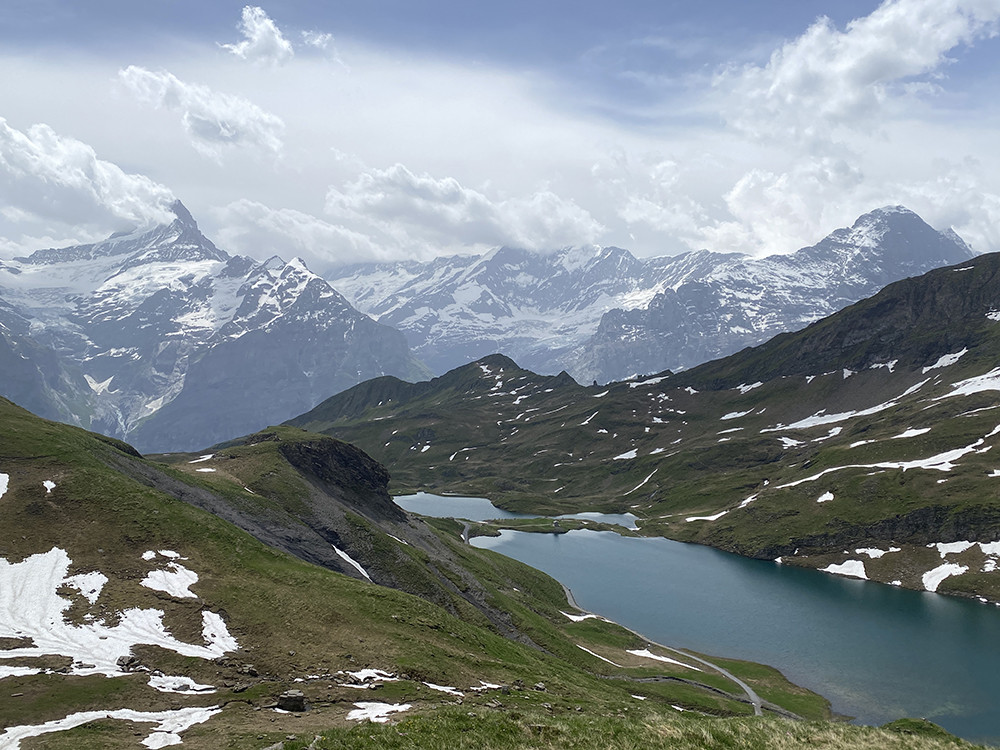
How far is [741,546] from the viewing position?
651 ft

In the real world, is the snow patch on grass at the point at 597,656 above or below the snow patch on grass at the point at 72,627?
below

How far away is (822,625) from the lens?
415 ft

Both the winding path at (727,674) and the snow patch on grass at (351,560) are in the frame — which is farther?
the snow patch on grass at (351,560)

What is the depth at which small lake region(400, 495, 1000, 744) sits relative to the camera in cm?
9256

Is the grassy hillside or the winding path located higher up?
the grassy hillside

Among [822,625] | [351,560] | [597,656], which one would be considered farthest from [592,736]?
[822,625]

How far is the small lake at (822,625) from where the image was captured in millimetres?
92562

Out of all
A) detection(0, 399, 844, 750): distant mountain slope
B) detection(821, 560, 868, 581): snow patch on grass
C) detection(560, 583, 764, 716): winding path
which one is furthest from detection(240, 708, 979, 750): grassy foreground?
detection(821, 560, 868, 581): snow patch on grass

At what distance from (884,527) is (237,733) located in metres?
190

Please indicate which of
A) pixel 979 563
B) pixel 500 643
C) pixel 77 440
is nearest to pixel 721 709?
pixel 500 643

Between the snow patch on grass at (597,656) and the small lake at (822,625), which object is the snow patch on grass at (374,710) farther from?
the small lake at (822,625)

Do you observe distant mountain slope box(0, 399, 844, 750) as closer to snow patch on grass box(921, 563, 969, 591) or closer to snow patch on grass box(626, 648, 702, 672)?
snow patch on grass box(626, 648, 702, 672)

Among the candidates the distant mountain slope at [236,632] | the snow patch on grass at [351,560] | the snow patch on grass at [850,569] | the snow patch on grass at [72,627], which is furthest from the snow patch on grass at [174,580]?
the snow patch on grass at [850,569]

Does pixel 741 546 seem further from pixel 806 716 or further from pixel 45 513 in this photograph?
pixel 45 513
